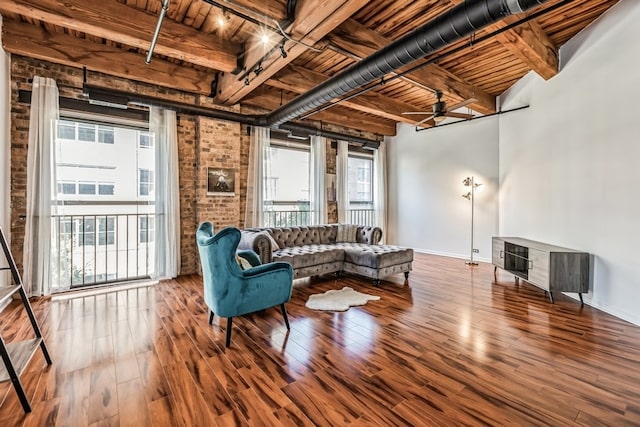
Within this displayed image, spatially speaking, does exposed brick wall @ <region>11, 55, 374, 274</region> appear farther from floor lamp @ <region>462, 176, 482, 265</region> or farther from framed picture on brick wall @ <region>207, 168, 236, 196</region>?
floor lamp @ <region>462, 176, 482, 265</region>

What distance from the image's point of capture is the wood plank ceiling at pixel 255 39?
305 centimetres

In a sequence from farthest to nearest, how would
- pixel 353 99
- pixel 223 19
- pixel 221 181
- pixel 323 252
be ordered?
pixel 353 99, pixel 221 181, pixel 323 252, pixel 223 19

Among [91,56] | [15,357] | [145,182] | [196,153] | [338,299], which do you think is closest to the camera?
[15,357]

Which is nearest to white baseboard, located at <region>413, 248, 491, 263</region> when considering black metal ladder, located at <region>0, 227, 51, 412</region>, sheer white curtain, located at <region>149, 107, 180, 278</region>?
sheer white curtain, located at <region>149, 107, 180, 278</region>

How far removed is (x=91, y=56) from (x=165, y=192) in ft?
6.79

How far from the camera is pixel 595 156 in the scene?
12.1 ft

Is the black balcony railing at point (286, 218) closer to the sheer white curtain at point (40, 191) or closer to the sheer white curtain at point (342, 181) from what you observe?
the sheer white curtain at point (342, 181)

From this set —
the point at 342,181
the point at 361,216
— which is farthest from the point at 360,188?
the point at 342,181

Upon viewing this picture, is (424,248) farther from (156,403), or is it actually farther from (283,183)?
(156,403)

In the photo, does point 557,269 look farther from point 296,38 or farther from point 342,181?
point 342,181

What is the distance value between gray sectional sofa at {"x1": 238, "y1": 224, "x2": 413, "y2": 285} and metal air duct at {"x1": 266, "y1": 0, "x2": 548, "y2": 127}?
7.54 feet

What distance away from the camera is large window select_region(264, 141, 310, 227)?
6.24 meters

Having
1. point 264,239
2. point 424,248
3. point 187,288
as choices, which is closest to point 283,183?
point 264,239

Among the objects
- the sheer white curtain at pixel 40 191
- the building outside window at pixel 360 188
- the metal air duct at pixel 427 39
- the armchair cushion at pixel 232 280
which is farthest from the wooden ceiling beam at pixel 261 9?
the building outside window at pixel 360 188
